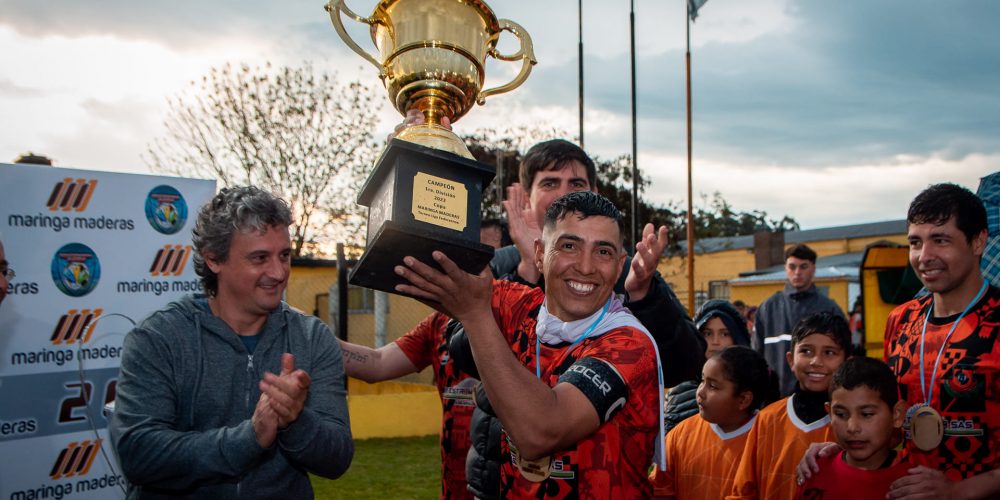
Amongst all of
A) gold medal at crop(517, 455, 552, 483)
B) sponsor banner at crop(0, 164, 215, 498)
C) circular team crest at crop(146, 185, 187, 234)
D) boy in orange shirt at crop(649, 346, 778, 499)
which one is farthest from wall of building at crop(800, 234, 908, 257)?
gold medal at crop(517, 455, 552, 483)

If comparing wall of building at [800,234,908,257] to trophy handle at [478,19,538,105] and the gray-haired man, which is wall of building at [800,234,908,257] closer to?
trophy handle at [478,19,538,105]

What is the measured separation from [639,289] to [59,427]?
136 inches

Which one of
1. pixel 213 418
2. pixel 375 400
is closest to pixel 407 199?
pixel 213 418

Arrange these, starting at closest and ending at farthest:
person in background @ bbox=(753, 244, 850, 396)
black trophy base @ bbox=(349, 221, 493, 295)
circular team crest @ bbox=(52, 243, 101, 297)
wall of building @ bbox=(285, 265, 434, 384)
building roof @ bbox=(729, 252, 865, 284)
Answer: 1. black trophy base @ bbox=(349, 221, 493, 295)
2. circular team crest @ bbox=(52, 243, 101, 297)
3. person in background @ bbox=(753, 244, 850, 396)
4. wall of building @ bbox=(285, 265, 434, 384)
5. building roof @ bbox=(729, 252, 865, 284)

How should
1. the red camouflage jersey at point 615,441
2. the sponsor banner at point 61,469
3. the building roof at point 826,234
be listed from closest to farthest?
the red camouflage jersey at point 615,441 < the sponsor banner at point 61,469 < the building roof at point 826,234

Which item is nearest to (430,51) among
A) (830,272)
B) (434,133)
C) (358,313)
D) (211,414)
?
(434,133)

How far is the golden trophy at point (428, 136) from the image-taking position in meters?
1.90

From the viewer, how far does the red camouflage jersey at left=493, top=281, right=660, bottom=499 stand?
203 cm

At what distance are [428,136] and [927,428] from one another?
236cm

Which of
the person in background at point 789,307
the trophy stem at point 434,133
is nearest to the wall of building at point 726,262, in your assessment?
the person in background at point 789,307

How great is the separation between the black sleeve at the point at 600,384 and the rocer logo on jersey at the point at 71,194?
A: 348 centimetres

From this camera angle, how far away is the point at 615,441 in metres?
2.07

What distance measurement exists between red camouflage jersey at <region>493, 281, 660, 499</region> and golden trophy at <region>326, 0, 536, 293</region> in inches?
17.3

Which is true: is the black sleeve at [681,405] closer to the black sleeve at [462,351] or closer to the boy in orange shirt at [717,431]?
the boy in orange shirt at [717,431]
